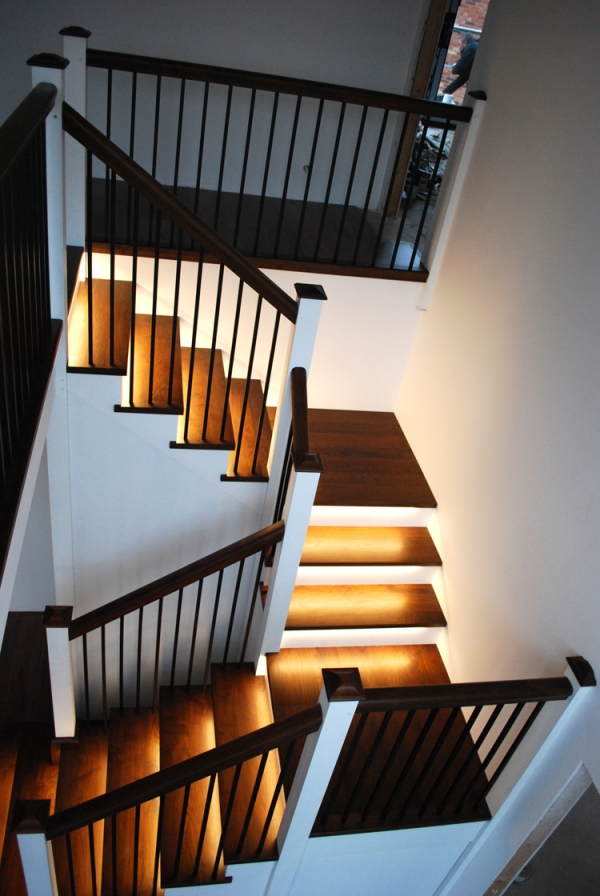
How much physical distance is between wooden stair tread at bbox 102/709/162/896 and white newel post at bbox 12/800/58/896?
0.67 metres

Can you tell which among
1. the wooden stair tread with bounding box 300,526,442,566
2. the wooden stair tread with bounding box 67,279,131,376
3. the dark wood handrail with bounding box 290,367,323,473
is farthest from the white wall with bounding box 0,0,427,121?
the wooden stair tread with bounding box 300,526,442,566

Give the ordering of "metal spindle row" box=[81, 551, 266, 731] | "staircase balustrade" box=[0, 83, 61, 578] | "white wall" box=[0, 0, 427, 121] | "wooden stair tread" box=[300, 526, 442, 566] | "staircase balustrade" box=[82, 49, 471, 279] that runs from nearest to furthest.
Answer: "staircase balustrade" box=[0, 83, 61, 578] → "wooden stair tread" box=[300, 526, 442, 566] → "metal spindle row" box=[81, 551, 266, 731] → "staircase balustrade" box=[82, 49, 471, 279] → "white wall" box=[0, 0, 427, 121]

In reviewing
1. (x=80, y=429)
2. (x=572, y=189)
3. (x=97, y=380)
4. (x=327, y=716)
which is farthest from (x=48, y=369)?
(x=572, y=189)

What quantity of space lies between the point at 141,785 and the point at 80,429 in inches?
60.8

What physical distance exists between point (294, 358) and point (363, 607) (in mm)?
1466

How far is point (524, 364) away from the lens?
3045mm

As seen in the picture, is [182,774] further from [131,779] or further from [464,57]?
[464,57]

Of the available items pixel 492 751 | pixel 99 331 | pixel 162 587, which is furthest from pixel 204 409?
pixel 492 751

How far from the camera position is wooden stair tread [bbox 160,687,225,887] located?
2.74m

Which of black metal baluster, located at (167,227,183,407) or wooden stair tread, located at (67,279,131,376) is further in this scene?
wooden stair tread, located at (67,279,131,376)

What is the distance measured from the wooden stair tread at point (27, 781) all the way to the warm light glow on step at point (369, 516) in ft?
5.99

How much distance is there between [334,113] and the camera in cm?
490

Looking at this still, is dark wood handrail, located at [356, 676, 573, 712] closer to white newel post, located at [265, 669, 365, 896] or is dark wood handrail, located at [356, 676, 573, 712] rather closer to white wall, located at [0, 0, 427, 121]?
white newel post, located at [265, 669, 365, 896]

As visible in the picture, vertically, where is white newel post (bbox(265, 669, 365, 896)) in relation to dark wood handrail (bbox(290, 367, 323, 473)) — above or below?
below
